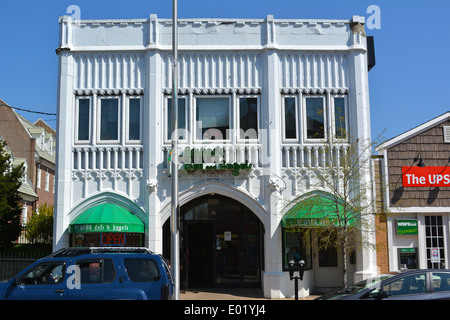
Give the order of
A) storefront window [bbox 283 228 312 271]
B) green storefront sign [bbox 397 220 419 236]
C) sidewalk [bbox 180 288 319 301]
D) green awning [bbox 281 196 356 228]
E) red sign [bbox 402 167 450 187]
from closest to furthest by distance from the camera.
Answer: green awning [bbox 281 196 356 228] → sidewalk [bbox 180 288 319 301] → storefront window [bbox 283 228 312 271] → green storefront sign [bbox 397 220 419 236] → red sign [bbox 402 167 450 187]

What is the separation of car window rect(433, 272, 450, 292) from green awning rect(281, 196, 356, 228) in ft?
19.5

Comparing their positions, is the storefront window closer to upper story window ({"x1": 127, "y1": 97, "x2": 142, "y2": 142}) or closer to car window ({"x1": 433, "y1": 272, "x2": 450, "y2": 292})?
upper story window ({"x1": 127, "y1": 97, "x2": 142, "y2": 142})

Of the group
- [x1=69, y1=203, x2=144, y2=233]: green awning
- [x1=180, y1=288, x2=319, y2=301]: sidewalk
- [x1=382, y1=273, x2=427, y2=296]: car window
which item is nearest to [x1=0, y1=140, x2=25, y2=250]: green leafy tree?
[x1=69, y1=203, x2=144, y2=233]: green awning

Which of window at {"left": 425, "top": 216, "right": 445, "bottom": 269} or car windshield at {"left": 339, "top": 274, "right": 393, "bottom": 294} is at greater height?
window at {"left": 425, "top": 216, "right": 445, "bottom": 269}

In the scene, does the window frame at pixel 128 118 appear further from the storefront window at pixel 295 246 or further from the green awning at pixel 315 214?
the storefront window at pixel 295 246

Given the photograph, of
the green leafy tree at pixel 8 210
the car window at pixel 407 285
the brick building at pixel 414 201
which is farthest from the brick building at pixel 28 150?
the car window at pixel 407 285

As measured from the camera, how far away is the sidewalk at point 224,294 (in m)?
17.3

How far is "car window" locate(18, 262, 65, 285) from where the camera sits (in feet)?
35.4

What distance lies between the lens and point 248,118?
19.1m

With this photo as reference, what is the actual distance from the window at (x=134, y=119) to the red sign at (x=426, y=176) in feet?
31.1

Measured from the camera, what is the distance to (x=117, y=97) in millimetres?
19109

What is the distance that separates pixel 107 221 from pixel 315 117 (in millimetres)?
8127

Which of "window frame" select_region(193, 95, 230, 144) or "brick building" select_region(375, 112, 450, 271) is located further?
"window frame" select_region(193, 95, 230, 144)
